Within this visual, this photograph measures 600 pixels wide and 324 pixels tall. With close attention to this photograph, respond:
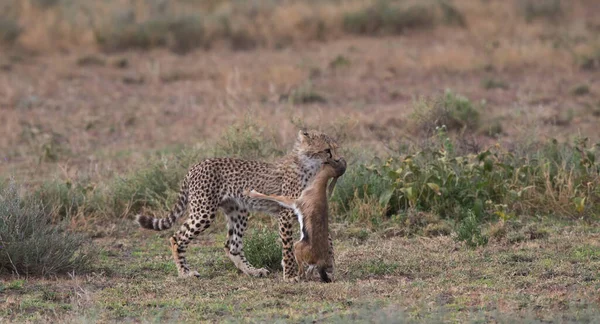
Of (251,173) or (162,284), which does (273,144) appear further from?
(162,284)

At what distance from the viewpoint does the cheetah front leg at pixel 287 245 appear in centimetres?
847

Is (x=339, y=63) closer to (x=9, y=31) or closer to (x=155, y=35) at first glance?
(x=155, y=35)

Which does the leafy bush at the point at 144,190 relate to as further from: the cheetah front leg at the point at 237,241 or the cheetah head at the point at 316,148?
the cheetah head at the point at 316,148

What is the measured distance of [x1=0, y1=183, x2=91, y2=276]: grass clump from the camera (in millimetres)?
8562

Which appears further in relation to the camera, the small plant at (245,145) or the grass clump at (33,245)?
the small plant at (245,145)

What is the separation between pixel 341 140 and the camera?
477 inches

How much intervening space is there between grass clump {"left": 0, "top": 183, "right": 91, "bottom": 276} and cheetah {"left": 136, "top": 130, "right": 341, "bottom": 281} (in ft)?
2.17

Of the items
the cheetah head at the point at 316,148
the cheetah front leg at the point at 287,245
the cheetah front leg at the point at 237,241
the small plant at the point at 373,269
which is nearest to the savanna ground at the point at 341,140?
the small plant at the point at 373,269

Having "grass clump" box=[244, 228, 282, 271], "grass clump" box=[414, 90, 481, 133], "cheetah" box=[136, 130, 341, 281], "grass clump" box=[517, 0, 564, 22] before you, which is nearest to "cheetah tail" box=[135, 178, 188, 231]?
"cheetah" box=[136, 130, 341, 281]

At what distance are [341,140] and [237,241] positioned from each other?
10.9 ft

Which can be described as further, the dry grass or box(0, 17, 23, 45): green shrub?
box(0, 17, 23, 45): green shrub

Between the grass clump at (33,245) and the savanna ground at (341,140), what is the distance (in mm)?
32

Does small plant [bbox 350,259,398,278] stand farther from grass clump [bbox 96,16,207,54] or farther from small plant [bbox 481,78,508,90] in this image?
grass clump [bbox 96,16,207,54]

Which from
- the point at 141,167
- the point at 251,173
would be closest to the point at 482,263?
the point at 251,173
